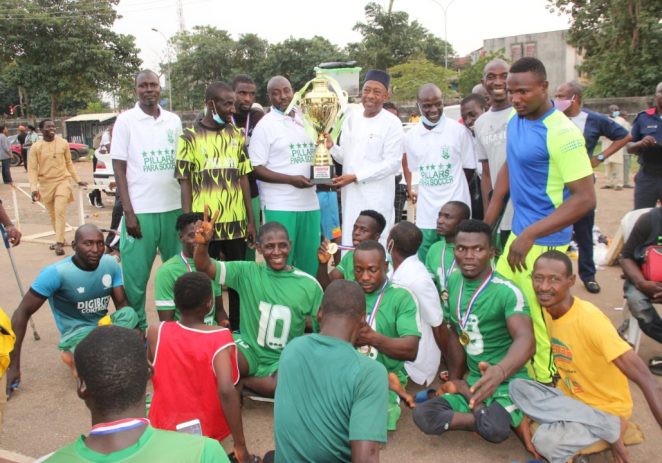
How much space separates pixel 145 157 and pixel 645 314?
13.8 feet

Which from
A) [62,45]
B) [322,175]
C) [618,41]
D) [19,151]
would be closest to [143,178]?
[322,175]

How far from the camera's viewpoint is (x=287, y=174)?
5.24 metres

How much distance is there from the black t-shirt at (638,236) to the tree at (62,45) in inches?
1251

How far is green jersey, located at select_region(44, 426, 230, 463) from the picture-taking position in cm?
161

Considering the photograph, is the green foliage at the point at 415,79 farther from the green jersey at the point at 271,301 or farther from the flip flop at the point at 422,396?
the flip flop at the point at 422,396

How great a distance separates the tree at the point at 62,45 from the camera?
30672 mm

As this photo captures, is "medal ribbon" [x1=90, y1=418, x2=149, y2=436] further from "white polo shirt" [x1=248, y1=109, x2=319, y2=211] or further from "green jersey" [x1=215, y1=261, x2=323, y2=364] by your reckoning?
"white polo shirt" [x1=248, y1=109, x2=319, y2=211]

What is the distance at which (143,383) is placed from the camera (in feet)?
5.90

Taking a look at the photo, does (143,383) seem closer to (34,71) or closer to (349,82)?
(349,82)

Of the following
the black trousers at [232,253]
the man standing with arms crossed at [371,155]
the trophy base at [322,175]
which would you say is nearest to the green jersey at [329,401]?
the black trousers at [232,253]

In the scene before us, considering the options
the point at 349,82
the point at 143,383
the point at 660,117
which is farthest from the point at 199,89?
the point at 143,383

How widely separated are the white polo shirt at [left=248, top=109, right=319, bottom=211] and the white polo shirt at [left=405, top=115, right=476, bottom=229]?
107cm

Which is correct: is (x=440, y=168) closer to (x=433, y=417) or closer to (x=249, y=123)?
(x=249, y=123)

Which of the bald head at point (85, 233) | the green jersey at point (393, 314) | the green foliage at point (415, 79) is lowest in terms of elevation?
the green jersey at point (393, 314)
